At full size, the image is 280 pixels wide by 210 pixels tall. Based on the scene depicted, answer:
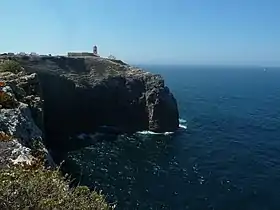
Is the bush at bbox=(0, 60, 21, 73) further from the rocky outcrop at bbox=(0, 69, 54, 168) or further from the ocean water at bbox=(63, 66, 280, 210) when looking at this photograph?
the ocean water at bbox=(63, 66, 280, 210)

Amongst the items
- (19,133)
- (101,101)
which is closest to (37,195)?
(19,133)

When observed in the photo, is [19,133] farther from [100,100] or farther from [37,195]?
[100,100]

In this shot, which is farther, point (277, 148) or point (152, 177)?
point (277, 148)

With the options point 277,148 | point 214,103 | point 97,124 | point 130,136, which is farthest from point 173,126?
point 214,103

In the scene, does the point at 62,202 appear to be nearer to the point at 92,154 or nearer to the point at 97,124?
the point at 92,154

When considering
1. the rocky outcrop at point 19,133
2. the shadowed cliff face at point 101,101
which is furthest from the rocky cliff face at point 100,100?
the rocky outcrop at point 19,133

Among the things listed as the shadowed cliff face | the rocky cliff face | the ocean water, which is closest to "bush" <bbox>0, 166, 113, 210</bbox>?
the ocean water
